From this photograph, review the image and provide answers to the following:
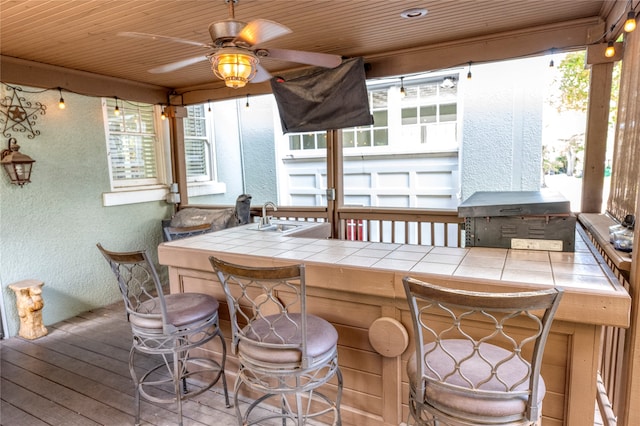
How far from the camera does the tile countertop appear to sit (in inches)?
60.4

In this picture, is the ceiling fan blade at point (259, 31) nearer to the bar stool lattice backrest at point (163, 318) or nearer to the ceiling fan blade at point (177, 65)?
the ceiling fan blade at point (177, 65)

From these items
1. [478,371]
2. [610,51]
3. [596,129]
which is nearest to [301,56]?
[478,371]

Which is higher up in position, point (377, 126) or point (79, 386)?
point (377, 126)

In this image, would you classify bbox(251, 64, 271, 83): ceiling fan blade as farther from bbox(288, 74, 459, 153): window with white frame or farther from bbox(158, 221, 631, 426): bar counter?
bbox(288, 74, 459, 153): window with white frame

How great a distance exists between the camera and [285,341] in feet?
5.31

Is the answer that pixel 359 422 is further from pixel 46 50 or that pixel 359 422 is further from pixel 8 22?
pixel 46 50

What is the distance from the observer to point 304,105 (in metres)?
3.99

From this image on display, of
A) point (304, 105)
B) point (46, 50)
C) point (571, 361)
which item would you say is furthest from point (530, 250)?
point (46, 50)

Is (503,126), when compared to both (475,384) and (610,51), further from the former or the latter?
(475,384)

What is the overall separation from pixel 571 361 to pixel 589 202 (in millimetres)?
2077

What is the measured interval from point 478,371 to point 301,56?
2.09m

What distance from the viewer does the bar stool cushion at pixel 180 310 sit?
2000 millimetres

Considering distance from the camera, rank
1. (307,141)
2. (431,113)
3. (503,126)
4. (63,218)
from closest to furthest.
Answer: (63,218)
(503,126)
(431,113)
(307,141)

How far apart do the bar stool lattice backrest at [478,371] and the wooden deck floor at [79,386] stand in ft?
4.64
